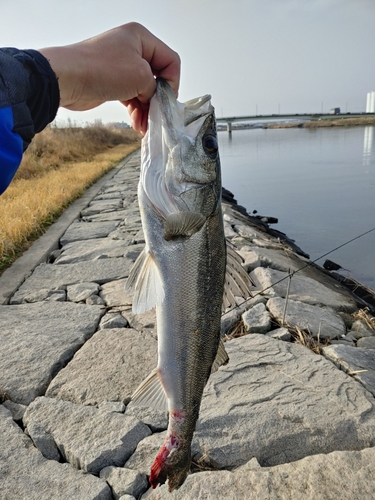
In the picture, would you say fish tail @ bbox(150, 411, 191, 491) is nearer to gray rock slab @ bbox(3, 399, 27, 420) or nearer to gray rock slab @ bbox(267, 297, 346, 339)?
gray rock slab @ bbox(3, 399, 27, 420)

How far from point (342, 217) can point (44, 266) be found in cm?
923

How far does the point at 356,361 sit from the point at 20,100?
2884 millimetres

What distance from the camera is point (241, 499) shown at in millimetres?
2105

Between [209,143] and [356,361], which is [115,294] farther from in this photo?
[209,143]

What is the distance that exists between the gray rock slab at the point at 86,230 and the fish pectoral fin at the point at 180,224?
5.37m

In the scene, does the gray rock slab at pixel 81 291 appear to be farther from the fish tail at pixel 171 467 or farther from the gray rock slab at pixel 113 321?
the fish tail at pixel 171 467

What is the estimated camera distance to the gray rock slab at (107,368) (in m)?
2.96

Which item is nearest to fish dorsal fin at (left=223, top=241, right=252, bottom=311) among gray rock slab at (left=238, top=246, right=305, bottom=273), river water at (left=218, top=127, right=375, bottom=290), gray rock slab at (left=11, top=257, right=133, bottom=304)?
gray rock slab at (left=238, top=246, right=305, bottom=273)

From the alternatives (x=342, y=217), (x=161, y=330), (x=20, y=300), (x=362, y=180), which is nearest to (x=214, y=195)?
(x=161, y=330)

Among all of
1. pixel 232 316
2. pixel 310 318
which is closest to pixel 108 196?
pixel 232 316

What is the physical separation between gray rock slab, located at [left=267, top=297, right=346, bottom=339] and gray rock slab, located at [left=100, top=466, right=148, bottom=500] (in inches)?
81.1

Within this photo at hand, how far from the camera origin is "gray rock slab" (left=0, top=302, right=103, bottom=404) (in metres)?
3.04

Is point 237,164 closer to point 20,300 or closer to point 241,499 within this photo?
point 20,300

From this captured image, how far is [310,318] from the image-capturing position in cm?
402
